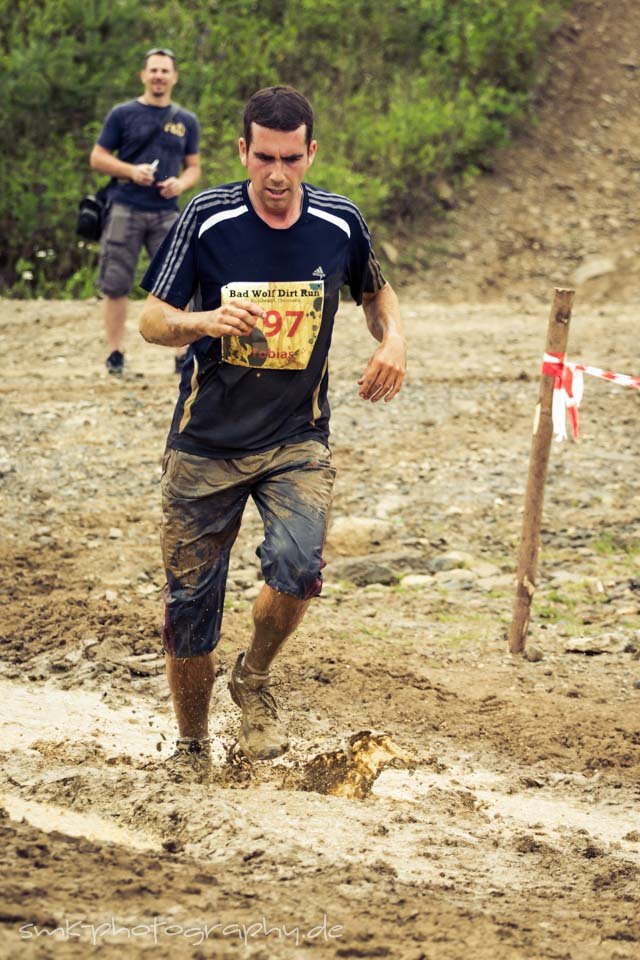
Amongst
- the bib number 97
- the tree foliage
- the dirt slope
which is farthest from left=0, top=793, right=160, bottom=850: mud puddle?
the dirt slope

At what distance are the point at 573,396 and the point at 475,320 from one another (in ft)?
23.3

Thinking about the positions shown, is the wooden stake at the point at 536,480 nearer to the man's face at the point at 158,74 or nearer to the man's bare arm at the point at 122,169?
the man's bare arm at the point at 122,169

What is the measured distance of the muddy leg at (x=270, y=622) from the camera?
4.31 metres

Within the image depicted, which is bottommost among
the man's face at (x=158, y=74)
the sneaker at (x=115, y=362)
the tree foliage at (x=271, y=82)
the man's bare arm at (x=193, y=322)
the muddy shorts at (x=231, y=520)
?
the muddy shorts at (x=231, y=520)

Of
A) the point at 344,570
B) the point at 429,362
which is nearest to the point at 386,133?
the point at 429,362

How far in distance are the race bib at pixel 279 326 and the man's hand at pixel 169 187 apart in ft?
18.4

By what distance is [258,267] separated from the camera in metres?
4.05

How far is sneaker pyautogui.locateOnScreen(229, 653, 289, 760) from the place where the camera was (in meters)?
4.48

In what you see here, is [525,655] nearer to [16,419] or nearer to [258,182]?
[258,182]

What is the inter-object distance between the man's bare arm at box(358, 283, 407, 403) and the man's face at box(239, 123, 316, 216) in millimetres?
504

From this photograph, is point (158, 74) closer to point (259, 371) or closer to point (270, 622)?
point (259, 371)

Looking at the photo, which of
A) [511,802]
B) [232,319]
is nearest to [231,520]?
[232,319]

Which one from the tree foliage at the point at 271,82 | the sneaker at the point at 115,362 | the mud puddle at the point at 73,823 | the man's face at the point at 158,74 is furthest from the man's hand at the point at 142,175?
the mud puddle at the point at 73,823

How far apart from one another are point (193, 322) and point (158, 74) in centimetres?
601
